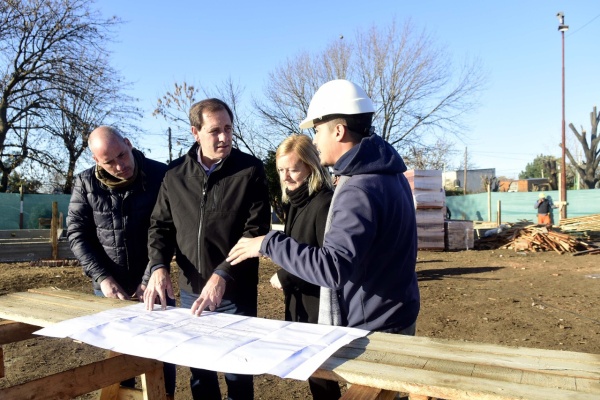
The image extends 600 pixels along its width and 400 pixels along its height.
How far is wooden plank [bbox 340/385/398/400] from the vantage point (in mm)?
1383

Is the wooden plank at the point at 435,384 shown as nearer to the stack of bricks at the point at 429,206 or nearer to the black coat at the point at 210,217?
the black coat at the point at 210,217

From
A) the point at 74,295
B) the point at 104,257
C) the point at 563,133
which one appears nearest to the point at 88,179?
the point at 104,257

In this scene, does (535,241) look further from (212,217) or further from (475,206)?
(212,217)

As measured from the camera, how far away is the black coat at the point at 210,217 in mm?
2619

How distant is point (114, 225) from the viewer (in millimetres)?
3061

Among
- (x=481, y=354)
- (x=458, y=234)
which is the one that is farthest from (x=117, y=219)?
(x=458, y=234)

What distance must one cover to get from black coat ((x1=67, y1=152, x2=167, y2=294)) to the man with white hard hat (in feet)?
4.06

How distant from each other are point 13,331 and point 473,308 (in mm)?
5938

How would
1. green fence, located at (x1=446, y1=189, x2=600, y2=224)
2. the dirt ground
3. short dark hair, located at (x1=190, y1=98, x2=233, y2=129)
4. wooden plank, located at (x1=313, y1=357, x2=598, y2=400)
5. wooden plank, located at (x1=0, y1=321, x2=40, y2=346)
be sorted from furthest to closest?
green fence, located at (x1=446, y1=189, x2=600, y2=224) → the dirt ground → short dark hair, located at (x1=190, y1=98, x2=233, y2=129) → wooden plank, located at (x1=0, y1=321, x2=40, y2=346) → wooden plank, located at (x1=313, y1=357, x2=598, y2=400)

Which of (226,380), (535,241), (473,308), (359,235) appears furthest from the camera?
(535,241)

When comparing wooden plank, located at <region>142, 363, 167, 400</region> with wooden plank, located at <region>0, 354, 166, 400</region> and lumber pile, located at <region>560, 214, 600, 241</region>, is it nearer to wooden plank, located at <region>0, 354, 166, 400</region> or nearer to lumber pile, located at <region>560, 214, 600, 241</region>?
wooden plank, located at <region>0, 354, 166, 400</region>

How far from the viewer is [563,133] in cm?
2264

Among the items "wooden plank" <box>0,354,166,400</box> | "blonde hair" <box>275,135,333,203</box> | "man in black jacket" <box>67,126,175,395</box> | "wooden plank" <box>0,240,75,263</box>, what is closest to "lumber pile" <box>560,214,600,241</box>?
"wooden plank" <box>0,240,75,263</box>

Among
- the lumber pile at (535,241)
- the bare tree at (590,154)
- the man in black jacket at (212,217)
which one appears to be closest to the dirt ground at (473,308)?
the man in black jacket at (212,217)
